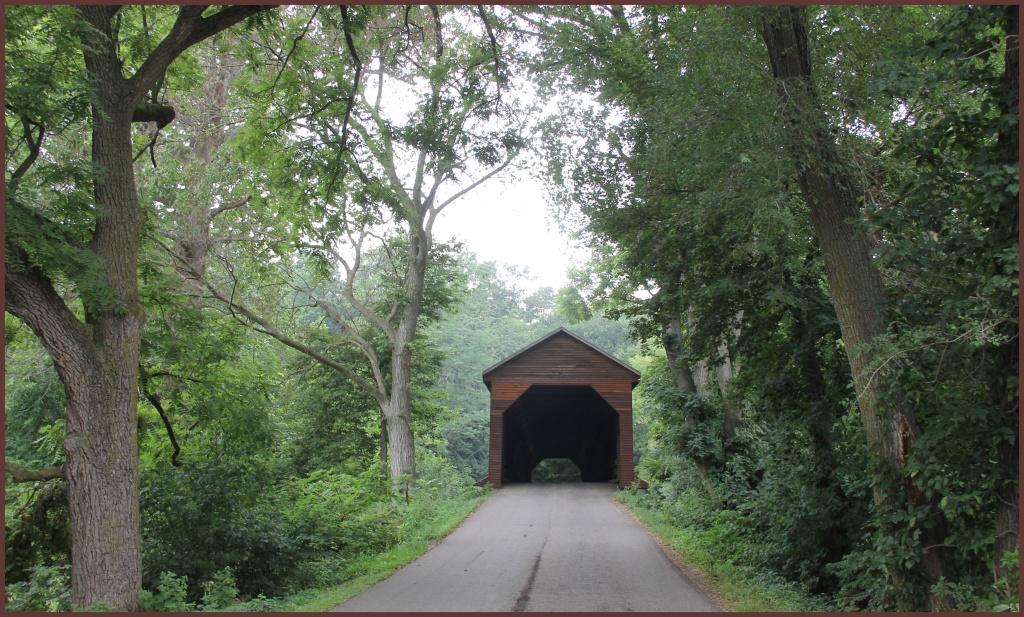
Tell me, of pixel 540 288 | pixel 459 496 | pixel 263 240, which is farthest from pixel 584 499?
pixel 540 288

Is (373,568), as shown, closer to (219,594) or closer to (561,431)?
(219,594)

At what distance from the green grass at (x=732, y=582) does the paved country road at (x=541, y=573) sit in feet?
1.10

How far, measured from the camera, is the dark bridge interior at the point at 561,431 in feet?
88.9

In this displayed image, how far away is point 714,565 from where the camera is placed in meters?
9.65

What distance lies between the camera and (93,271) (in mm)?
6445

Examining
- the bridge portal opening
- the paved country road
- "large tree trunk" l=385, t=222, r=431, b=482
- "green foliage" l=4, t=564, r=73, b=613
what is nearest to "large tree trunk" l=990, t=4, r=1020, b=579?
the paved country road

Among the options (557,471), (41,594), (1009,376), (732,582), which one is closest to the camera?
(1009,376)

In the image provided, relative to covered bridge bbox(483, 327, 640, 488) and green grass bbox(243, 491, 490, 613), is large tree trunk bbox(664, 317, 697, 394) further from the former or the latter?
green grass bbox(243, 491, 490, 613)

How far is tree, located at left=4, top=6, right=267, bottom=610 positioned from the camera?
20.0 feet

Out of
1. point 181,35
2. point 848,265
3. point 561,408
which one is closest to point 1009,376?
point 848,265

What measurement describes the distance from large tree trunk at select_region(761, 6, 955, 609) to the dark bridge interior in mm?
16940

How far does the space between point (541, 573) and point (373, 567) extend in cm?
245

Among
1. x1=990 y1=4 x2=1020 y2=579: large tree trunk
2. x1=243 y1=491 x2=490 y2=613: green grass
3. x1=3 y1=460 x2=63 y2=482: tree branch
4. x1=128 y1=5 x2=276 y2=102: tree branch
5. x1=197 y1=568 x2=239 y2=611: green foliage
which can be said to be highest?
x1=128 y1=5 x2=276 y2=102: tree branch

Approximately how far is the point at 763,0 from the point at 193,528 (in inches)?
352
